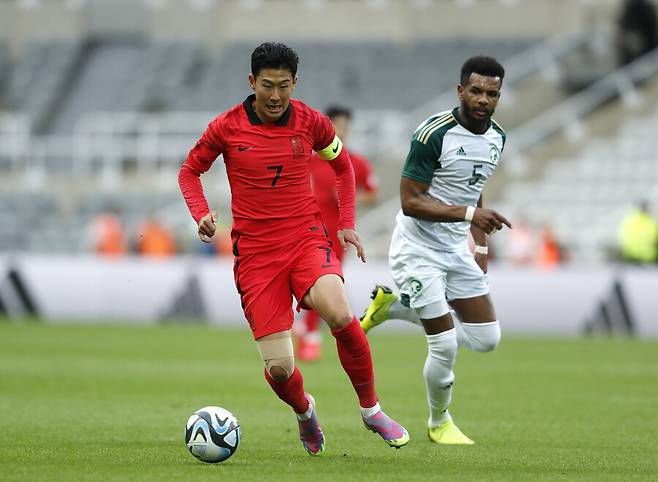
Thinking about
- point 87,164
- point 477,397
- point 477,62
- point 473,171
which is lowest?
point 87,164

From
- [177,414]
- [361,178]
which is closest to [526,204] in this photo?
[361,178]

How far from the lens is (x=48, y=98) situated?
131 feet

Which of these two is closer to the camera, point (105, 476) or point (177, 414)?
point (105, 476)

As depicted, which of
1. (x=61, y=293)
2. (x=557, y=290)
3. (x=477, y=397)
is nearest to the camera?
(x=477, y=397)

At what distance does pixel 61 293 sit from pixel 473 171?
1643cm

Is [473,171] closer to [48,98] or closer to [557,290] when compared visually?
[557,290]

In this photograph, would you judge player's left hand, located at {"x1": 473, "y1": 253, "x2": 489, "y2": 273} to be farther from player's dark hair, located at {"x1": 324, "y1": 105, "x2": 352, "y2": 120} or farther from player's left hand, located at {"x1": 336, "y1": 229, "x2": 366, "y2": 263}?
player's dark hair, located at {"x1": 324, "y1": 105, "x2": 352, "y2": 120}

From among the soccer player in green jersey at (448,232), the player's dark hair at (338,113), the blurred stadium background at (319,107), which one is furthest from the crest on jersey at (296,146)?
the blurred stadium background at (319,107)

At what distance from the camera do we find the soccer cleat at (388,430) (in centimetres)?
830

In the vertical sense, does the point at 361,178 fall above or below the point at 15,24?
above

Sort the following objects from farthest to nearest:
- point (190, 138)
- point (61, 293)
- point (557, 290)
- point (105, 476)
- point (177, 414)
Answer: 1. point (190, 138)
2. point (61, 293)
3. point (557, 290)
4. point (177, 414)
5. point (105, 476)

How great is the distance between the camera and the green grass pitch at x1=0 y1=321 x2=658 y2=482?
26.3 ft

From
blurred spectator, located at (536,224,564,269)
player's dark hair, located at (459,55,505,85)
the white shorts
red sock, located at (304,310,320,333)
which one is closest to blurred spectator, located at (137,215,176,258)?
blurred spectator, located at (536,224,564,269)

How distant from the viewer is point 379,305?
32.9ft
